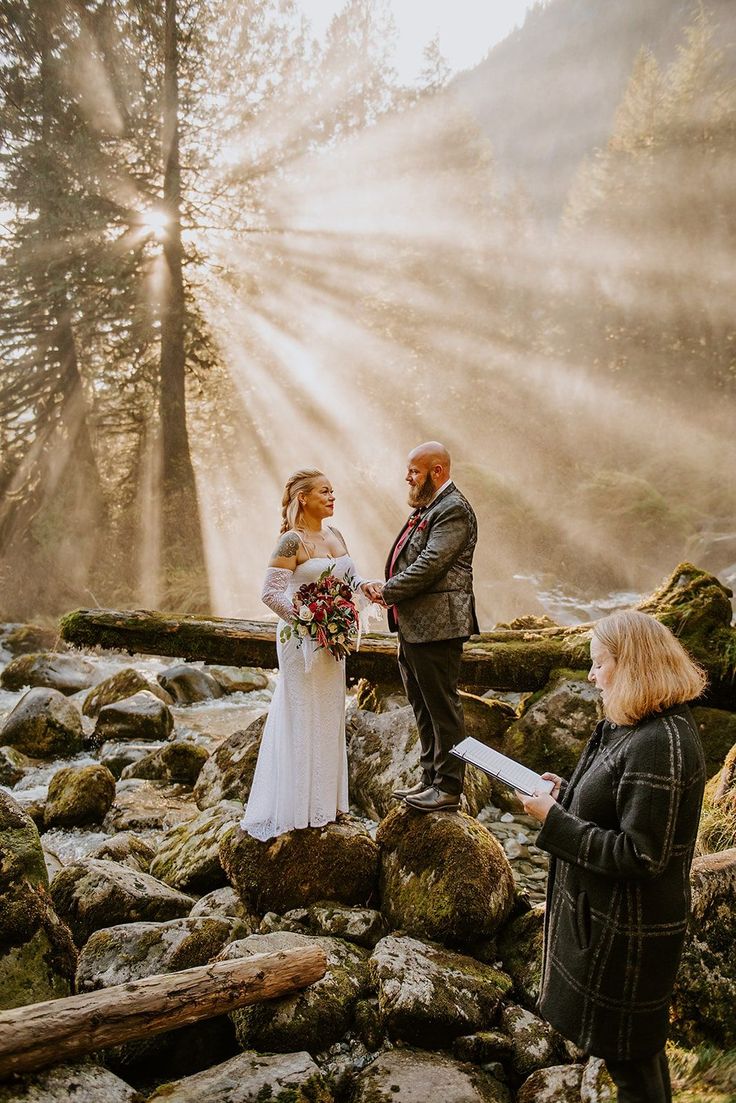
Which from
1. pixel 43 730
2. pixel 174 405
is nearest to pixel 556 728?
pixel 43 730

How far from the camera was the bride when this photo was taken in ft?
15.5

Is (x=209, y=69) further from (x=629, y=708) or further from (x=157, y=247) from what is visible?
(x=629, y=708)

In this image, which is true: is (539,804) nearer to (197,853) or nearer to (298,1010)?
(298,1010)

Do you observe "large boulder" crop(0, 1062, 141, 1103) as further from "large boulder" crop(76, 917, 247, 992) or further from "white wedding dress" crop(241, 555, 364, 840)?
"white wedding dress" crop(241, 555, 364, 840)

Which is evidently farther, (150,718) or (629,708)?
(150,718)

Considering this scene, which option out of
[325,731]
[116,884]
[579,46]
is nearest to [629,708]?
[325,731]

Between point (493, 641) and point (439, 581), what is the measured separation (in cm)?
419

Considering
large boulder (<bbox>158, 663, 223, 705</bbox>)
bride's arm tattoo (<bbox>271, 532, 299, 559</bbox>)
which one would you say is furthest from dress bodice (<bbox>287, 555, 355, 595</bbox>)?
large boulder (<bbox>158, 663, 223, 705</bbox>)

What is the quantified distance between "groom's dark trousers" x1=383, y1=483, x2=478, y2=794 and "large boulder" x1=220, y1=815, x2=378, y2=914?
2.42ft

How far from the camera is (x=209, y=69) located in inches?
746

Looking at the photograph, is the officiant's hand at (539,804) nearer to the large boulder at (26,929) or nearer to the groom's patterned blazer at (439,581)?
the groom's patterned blazer at (439,581)

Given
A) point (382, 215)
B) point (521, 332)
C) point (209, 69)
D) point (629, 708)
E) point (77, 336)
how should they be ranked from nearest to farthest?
point (629, 708) < point (209, 69) < point (77, 336) < point (382, 215) < point (521, 332)

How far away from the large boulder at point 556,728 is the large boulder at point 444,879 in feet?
9.60

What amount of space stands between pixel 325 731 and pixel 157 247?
18.5 m
